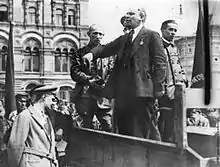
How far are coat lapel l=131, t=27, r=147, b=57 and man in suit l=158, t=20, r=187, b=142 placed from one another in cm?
19

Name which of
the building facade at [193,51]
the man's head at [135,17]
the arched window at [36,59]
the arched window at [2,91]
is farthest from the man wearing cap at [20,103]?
the building facade at [193,51]

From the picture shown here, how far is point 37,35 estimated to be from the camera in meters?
3.23

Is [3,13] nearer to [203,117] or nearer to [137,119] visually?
[137,119]

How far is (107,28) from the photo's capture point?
330 centimetres

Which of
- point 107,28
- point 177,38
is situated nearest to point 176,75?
point 177,38

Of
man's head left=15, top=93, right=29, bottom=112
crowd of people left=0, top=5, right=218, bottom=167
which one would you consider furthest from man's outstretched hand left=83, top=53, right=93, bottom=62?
man's head left=15, top=93, right=29, bottom=112

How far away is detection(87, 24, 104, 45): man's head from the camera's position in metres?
3.33

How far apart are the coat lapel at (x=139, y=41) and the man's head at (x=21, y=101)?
839 millimetres

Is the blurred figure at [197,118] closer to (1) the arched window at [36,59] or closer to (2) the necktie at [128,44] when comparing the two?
(2) the necktie at [128,44]

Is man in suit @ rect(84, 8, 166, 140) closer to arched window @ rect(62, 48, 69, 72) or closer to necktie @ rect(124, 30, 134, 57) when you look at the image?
necktie @ rect(124, 30, 134, 57)

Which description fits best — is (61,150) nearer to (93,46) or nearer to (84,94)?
(84,94)

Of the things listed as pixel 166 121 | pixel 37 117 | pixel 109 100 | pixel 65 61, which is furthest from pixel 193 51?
pixel 37 117

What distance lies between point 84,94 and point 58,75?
0.86 feet

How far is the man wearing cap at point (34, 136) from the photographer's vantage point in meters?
2.81
